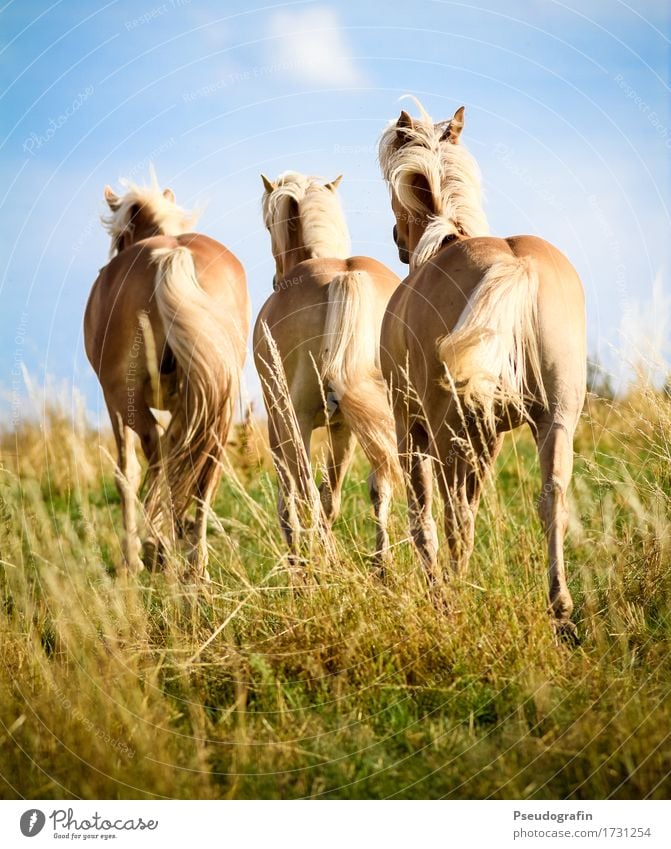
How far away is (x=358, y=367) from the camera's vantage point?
570cm

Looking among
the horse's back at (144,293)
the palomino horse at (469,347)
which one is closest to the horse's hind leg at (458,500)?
the palomino horse at (469,347)

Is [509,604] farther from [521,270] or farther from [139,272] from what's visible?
[139,272]

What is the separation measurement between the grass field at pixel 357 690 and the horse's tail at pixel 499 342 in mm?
793

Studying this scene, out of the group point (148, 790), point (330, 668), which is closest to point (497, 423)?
point (330, 668)

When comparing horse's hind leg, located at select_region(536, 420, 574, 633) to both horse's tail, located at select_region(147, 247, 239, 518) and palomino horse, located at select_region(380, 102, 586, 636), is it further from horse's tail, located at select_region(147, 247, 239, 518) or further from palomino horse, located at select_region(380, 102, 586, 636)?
horse's tail, located at select_region(147, 247, 239, 518)

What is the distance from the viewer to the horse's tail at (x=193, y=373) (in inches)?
251

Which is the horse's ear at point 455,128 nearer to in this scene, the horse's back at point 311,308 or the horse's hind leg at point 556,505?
the horse's back at point 311,308

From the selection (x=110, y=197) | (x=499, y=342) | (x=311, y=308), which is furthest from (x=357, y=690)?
(x=110, y=197)

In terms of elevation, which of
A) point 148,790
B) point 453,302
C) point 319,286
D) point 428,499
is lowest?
point 148,790

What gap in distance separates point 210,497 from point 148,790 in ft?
10.8

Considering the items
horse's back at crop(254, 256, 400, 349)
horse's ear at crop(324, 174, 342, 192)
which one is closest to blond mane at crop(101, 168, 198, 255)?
horse's ear at crop(324, 174, 342, 192)

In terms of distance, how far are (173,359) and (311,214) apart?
1484 millimetres

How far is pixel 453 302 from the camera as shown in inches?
181

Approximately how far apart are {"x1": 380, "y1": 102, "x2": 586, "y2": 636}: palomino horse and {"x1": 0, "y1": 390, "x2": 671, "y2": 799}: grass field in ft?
1.05
